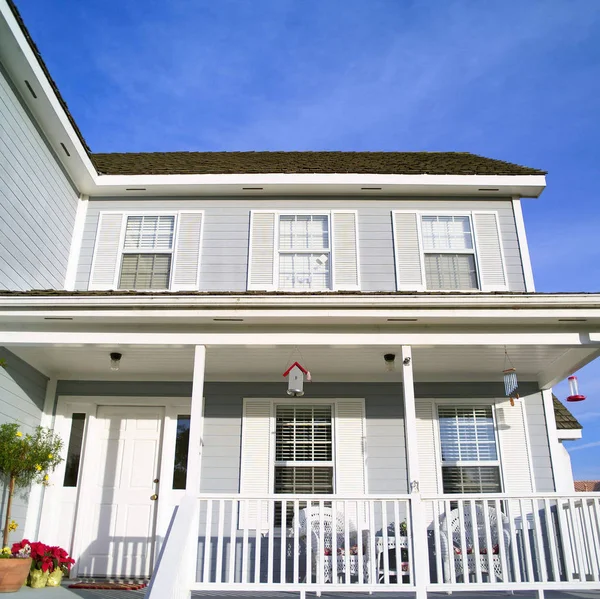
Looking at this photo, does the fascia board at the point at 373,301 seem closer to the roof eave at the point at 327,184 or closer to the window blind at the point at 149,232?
the window blind at the point at 149,232

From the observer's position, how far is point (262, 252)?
784cm

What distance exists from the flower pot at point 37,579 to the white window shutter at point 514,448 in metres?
5.21

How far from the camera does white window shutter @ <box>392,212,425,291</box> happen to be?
7.64 m

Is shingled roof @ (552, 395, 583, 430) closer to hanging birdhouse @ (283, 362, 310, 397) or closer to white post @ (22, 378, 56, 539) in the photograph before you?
hanging birdhouse @ (283, 362, 310, 397)

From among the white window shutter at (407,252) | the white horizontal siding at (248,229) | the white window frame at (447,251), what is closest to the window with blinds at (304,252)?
the white horizontal siding at (248,229)

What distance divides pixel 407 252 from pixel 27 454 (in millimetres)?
5349

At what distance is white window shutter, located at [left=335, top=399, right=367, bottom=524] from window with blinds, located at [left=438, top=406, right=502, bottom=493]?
1.04 meters

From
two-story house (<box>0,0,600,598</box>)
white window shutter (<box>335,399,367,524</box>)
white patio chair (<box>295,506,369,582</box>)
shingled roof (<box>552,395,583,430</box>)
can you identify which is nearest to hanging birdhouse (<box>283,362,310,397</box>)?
two-story house (<box>0,0,600,598</box>)

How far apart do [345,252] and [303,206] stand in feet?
3.25

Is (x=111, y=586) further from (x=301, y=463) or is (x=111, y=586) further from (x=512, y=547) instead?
(x=512, y=547)

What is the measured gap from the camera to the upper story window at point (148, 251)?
7.71 m

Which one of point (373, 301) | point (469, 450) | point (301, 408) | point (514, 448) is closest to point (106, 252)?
point (301, 408)

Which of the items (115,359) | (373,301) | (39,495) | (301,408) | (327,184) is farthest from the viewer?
(327,184)

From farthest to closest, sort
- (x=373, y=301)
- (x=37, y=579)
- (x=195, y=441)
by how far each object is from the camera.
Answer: (x=37, y=579) → (x=373, y=301) → (x=195, y=441)
